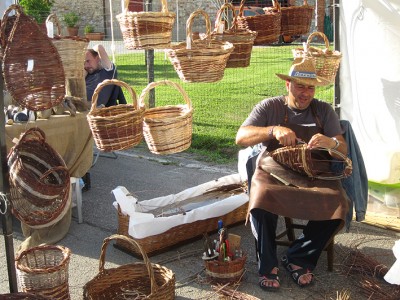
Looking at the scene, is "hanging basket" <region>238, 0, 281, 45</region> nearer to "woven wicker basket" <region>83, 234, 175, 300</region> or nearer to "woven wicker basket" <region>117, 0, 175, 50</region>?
"woven wicker basket" <region>117, 0, 175, 50</region>

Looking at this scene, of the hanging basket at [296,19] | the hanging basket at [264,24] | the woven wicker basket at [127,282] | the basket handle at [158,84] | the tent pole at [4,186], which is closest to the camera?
the tent pole at [4,186]

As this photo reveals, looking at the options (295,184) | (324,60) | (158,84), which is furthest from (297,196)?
(158,84)

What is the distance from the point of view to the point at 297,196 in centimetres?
407

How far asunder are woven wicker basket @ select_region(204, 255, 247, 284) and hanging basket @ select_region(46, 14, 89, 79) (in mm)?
1599

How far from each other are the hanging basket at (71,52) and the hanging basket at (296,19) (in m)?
1.48

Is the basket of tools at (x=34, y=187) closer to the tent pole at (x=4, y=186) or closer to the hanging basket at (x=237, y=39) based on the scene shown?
the tent pole at (x=4, y=186)

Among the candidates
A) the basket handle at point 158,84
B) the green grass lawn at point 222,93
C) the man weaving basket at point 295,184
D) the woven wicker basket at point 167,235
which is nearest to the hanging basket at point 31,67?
the basket handle at point 158,84

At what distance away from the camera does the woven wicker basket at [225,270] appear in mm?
4102

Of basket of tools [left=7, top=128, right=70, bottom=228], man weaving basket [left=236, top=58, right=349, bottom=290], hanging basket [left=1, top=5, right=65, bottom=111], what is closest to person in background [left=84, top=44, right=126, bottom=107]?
man weaving basket [left=236, top=58, right=349, bottom=290]

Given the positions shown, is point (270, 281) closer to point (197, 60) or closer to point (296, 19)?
point (197, 60)

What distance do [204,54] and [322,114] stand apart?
124cm

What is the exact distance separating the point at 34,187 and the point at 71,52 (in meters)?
0.80

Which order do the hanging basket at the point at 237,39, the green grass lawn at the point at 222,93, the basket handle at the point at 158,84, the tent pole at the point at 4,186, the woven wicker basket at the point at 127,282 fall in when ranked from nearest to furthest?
1. the tent pole at the point at 4,186
2. the basket handle at the point at 158,84
3. the woven wicker basket at the point at 127,282
4. the hanging basket at the point at 237,39
5. the green grass lawn at the point at 222,93

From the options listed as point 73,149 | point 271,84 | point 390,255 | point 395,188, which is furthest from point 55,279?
point 271,84
